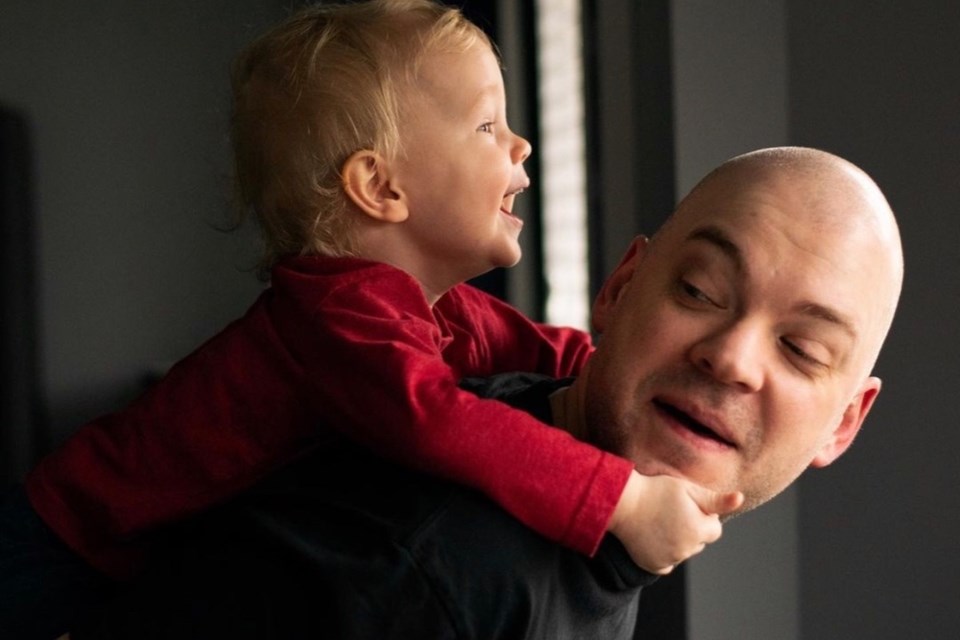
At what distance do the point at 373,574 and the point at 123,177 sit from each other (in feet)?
4.75

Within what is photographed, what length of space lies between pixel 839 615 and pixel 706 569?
10.4 inches

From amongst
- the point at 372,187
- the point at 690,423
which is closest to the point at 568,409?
the point at 690,423

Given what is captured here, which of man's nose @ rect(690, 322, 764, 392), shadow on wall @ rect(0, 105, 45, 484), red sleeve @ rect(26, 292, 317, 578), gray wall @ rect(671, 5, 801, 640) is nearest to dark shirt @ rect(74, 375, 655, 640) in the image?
red sleeve @ rect(26, 292, 317, 578)

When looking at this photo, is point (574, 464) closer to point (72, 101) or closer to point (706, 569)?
point (706, 569)

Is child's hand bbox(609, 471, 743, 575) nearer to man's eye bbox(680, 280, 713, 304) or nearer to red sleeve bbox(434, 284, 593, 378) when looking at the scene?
man's eye bbox(680, 280, 713, 304)

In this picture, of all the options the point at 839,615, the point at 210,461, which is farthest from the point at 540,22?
the point at 210,461

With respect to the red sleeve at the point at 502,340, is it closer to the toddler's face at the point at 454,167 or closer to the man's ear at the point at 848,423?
the toddler's face at the point at 454,167

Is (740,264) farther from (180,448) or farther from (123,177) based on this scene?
(123,177)

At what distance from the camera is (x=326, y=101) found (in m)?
1.32

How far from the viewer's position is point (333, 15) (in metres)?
1.38

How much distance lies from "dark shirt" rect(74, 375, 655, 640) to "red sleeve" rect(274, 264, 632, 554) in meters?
0.04

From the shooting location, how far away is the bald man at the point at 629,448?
0.96 meters

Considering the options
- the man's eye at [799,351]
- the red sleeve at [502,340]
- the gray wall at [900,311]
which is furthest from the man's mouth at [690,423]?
the gray wall at [900,311]

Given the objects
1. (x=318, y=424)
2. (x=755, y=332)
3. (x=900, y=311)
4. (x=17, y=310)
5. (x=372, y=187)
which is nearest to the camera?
(x=755, y=332)
